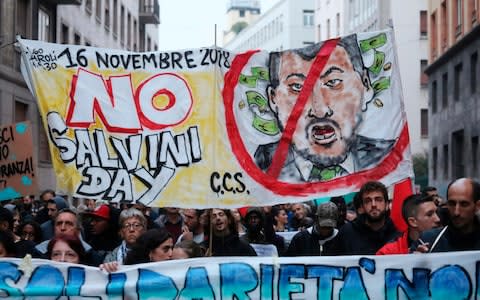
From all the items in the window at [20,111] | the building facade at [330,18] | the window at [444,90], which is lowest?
the window at [20,111]

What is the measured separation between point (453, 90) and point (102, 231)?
29.0 m

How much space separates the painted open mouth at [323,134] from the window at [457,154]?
1129 inches

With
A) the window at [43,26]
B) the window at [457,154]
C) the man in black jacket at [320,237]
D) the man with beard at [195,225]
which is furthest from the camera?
the window at [457,154]

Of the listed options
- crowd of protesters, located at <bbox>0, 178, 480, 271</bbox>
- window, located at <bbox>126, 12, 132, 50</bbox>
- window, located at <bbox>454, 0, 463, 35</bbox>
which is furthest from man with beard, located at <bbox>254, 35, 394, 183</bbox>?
window, located at <bbox>126, 12, 132, 50</bbox>

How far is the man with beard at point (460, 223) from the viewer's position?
18.6ft

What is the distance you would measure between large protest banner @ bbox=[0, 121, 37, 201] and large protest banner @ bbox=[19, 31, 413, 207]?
230 cm

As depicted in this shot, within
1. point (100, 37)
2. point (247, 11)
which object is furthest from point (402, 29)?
point (247, 11)

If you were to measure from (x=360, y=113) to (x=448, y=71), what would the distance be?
3053 centimetres

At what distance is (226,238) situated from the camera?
7.73 meters

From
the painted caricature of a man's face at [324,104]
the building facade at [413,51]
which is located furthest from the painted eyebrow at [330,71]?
the building facade at [413,51]

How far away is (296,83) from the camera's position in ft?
24.0

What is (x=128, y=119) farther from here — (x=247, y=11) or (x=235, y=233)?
(x=247, y=11)

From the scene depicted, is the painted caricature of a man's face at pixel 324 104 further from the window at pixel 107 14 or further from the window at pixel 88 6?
the window at pixel 107 14

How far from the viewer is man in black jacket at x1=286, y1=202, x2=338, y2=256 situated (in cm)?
748
